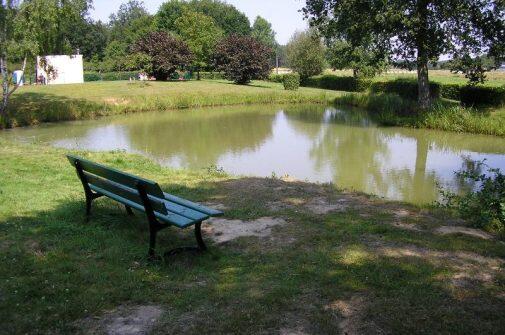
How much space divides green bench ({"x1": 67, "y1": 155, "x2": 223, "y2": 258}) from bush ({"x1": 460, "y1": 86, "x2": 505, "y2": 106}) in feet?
71.2

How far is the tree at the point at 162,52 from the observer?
137ft

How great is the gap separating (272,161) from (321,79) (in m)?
36.4

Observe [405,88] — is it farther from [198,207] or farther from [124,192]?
[124,192]

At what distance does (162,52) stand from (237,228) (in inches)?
1501

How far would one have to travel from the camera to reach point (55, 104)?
82.2ft

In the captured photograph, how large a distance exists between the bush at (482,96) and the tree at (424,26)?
302cm

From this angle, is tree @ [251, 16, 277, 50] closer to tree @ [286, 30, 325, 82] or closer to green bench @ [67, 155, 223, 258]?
tree @ [286, 30, 325, 82]

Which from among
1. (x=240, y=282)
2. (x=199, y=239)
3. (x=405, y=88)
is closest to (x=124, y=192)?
(x=199, y=239)

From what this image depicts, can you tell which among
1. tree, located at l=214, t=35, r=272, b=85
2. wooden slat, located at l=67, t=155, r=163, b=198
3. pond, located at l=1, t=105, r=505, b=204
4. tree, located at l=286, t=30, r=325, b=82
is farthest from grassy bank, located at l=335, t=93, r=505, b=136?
tree, located at l=286, t=30, r=325, b=82

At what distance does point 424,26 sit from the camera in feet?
67.8

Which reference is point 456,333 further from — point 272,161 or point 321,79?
point 321,79

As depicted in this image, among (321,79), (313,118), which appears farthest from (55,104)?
(321,79)

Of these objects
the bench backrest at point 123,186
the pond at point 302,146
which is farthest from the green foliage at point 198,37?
the bench backrest at point 123,186

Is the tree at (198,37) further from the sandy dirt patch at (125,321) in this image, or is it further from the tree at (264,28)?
the tree at (264,28)
